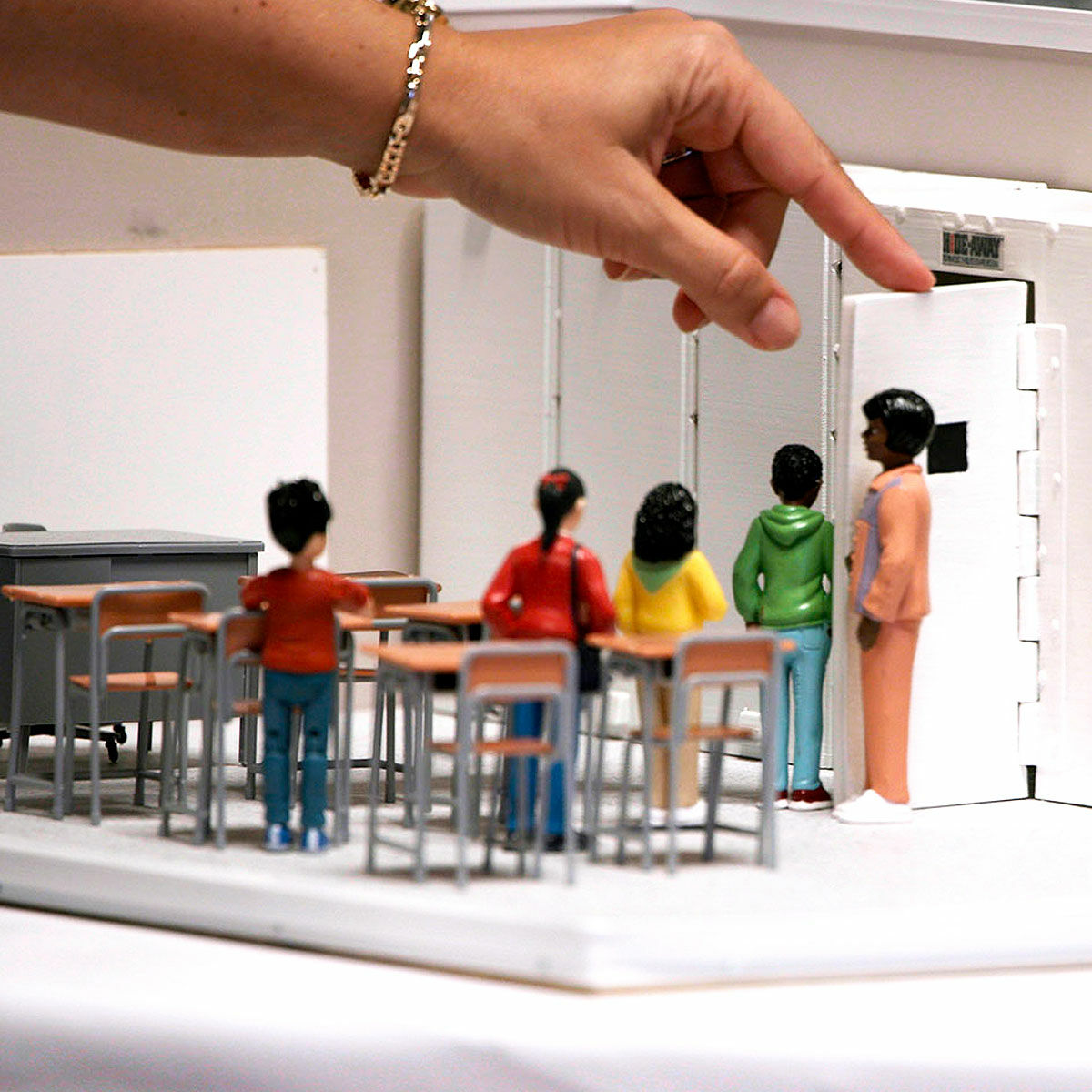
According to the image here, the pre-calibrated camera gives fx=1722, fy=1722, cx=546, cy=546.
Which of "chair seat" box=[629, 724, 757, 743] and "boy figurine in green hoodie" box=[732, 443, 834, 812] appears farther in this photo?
"boy figurine in green hoodie" box=[732, 443, 834, 812]

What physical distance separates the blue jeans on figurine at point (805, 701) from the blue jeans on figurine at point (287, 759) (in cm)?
186

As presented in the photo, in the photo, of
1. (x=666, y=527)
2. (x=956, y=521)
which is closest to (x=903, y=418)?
(x=956, y=521)

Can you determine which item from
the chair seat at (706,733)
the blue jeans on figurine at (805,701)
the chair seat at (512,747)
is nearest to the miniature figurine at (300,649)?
the chair seat at (512,747)

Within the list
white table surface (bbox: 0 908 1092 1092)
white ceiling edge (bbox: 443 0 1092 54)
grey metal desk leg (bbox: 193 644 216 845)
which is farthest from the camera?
white ceiling edge (bbox: 443 0 1092 54)

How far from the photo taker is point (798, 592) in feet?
20.8

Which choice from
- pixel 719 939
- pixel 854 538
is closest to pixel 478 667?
pixel 719 939

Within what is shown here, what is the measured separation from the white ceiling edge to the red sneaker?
362 centimetres

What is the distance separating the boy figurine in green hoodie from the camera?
6.32 m

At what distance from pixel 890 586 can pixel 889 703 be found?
44cm

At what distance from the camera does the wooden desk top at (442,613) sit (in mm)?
5871

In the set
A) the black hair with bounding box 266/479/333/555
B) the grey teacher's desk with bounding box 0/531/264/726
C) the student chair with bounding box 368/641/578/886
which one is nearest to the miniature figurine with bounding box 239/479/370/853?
the black hair with bounding box 266/479/333/555

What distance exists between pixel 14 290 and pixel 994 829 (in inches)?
212

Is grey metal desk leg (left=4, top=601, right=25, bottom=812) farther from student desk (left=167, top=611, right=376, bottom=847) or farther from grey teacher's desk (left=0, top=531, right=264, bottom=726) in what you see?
student desk (left=167, top=611, right=376, bottom=847)

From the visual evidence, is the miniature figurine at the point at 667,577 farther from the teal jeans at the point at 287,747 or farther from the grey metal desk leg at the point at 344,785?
the teal jeans at the point at 287,747
